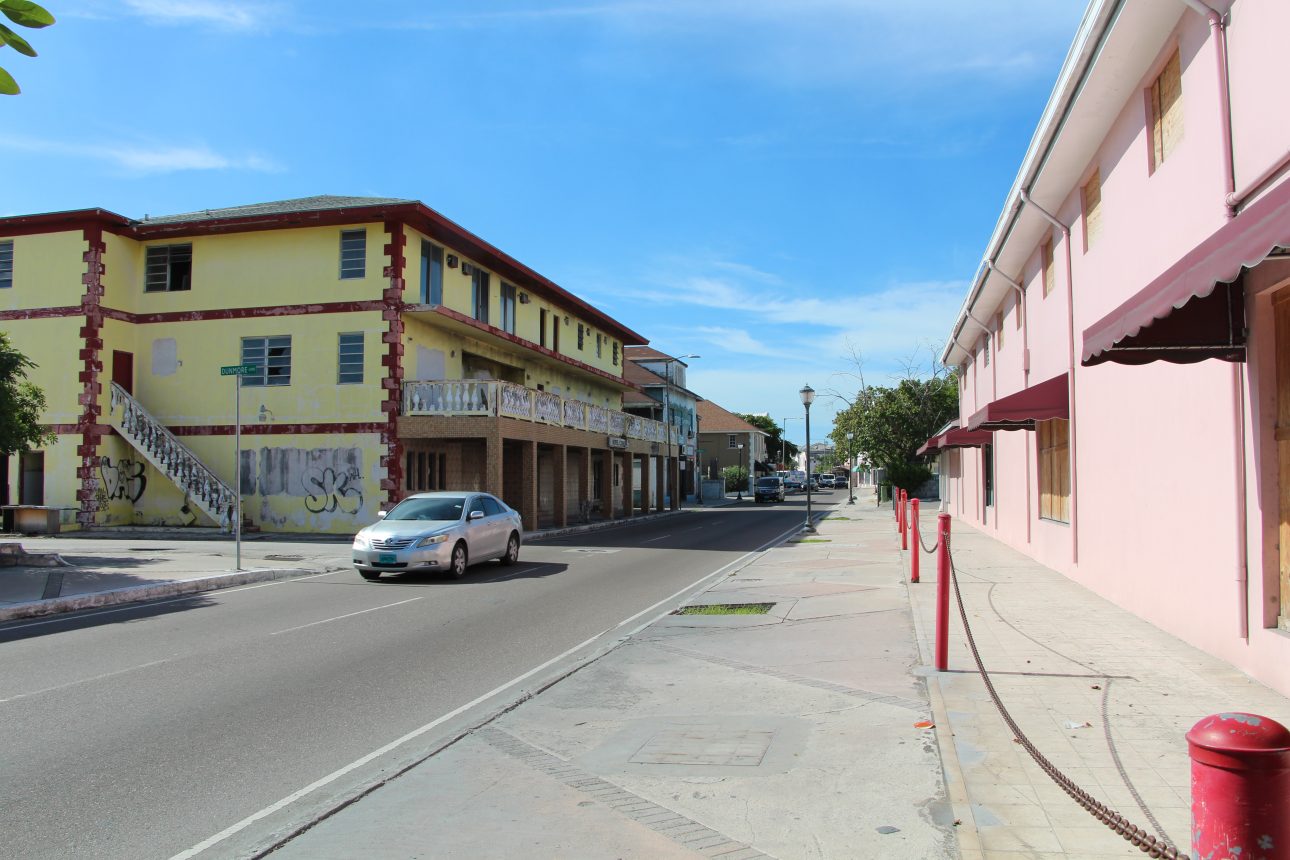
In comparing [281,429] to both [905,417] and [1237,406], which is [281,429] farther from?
[905,417]

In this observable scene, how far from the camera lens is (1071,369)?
12734mm

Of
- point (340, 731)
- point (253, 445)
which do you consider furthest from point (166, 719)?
point (253, 445)

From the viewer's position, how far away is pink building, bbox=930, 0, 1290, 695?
6.36 metres

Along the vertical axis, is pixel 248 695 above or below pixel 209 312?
below

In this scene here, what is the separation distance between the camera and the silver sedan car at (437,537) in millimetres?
15297

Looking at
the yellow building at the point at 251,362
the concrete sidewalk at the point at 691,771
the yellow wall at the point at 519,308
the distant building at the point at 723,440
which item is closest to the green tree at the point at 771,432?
the distant building at the point at 723,440

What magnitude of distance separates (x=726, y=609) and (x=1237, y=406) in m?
6.37

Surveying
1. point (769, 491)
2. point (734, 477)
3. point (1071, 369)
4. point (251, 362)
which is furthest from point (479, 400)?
point (734, 477)

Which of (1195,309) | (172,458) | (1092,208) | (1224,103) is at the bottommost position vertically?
(172,458)

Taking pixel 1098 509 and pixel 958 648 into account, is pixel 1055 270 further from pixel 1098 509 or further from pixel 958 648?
pixel 958 648

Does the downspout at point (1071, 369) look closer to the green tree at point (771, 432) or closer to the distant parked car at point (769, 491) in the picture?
the distant parked car at point (769, 491)

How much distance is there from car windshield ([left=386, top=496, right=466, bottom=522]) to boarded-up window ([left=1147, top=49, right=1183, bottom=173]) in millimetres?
11662

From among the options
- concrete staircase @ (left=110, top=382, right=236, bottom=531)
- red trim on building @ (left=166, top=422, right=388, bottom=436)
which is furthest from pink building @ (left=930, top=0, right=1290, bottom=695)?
concrete staircase @ (left=110, top=382, right=236, bottom=531)

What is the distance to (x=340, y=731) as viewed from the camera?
6395 mm
